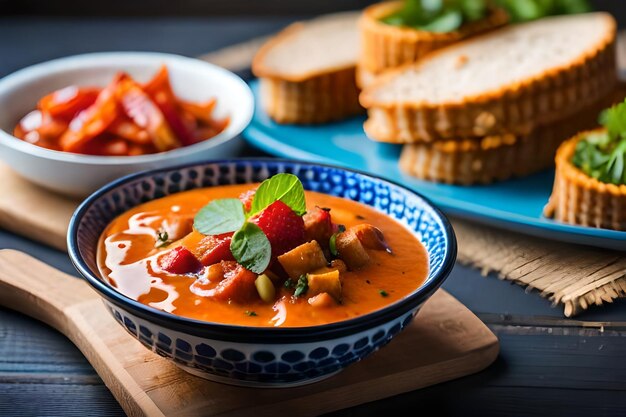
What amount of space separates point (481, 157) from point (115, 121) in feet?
4.97

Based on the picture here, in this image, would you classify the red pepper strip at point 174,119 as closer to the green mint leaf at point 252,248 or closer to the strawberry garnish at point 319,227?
the strawberry garnish at point 319,227

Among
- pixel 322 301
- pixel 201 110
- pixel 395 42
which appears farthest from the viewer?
pixel 395 42

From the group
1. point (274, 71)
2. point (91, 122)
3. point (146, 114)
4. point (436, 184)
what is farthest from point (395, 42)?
point (91, 122)

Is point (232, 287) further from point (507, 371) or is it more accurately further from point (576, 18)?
point (576, 18)

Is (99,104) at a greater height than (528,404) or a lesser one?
greater

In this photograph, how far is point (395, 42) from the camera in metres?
4.22

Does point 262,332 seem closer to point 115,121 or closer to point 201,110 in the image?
point 115,121

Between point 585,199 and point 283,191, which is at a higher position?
point 283,191

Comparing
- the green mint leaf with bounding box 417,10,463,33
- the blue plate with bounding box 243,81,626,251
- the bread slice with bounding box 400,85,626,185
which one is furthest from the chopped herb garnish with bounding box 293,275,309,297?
the green mint leaf with bounding box 417,10,463,33

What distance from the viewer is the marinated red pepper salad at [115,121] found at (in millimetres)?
3686

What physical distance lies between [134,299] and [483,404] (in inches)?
39.0

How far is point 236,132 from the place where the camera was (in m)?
3.79

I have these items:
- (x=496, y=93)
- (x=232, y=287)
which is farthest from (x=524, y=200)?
(x=232, y=287)

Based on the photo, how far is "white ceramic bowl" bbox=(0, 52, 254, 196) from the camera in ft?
11.3
